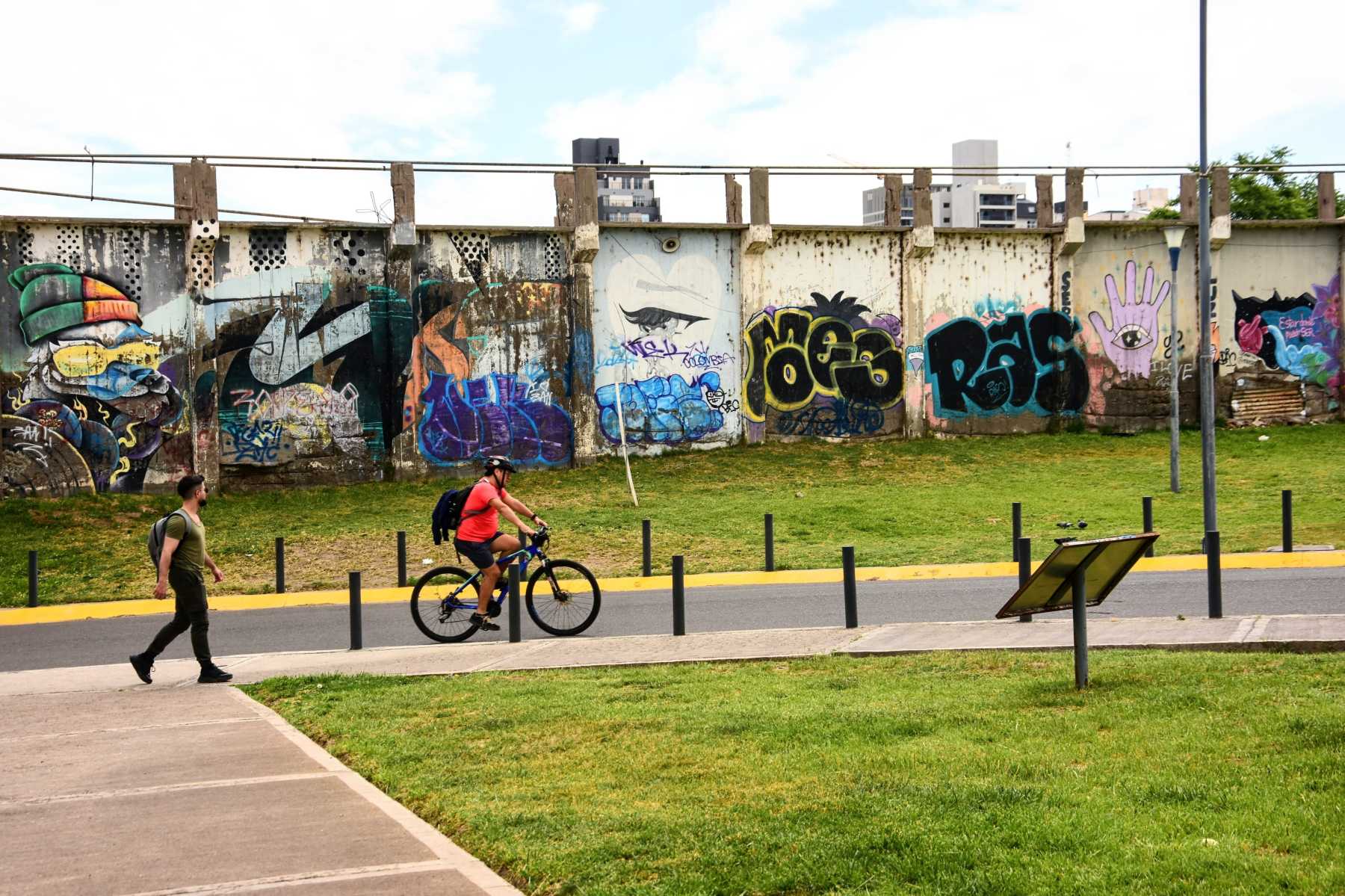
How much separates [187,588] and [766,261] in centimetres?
2203

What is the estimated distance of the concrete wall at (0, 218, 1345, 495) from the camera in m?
27.1

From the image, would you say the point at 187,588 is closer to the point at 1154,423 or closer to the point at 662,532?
the point at 662,532

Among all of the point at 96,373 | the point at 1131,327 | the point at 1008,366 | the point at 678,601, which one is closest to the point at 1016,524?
the point at 678,601

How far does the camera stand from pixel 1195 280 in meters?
33.8

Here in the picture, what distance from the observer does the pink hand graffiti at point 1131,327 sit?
109 feet

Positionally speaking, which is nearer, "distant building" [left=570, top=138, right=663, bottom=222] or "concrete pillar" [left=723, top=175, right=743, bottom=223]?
"concrete pillar" [left=723, top=175, right=743, bottom=223]

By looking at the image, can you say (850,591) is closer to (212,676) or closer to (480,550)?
(480,550)

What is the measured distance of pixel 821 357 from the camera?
104ft

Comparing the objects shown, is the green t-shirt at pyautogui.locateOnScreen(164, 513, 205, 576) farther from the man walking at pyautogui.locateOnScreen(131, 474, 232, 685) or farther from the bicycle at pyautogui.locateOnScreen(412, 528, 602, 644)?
the bicycle at pyautogui.locateOnScreen(412, 528, 602, 644)

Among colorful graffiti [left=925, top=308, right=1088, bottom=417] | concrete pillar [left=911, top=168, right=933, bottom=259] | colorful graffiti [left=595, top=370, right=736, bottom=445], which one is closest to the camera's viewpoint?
colorful graffiti [left=595, top=370, right=736, bottom=445]

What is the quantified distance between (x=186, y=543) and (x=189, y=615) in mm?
592

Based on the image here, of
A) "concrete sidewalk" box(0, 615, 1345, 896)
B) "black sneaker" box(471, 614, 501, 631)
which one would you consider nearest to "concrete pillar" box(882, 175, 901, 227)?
"black sneaker" box(471, 614, 501, 631)

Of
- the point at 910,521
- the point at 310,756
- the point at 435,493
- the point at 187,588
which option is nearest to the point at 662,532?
the point at 910,521

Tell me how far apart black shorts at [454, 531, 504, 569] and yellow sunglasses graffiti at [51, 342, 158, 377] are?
16.5 metres
